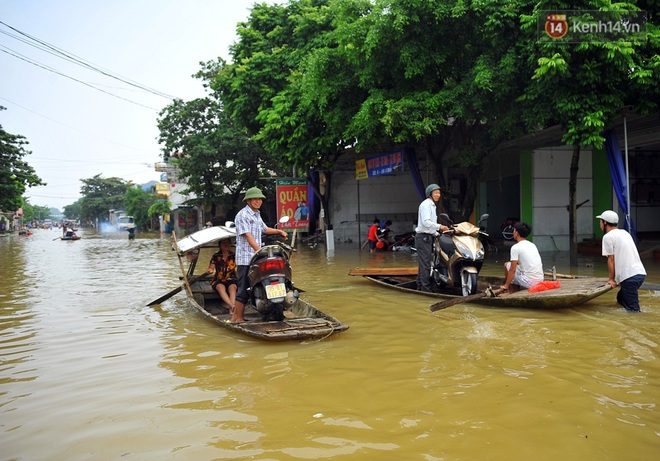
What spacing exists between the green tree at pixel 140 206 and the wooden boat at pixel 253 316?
173ft

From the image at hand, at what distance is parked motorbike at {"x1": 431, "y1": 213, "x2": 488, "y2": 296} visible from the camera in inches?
285

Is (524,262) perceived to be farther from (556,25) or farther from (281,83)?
(281,83)

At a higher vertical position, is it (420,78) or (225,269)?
(420,78)

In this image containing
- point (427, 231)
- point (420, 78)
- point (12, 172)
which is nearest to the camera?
point (427, 231)

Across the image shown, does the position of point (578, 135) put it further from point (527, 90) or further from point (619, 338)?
point (619, 338)

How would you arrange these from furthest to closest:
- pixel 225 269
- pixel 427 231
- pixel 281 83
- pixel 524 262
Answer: pixel 281 83 → pixel 427 231 → pixel 225 269 → pixel 524 262

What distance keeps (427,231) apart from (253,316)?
294cm

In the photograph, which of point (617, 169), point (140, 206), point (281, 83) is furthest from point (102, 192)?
point (617, 169)

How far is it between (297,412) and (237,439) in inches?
20.5

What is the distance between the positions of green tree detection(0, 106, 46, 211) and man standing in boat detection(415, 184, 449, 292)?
35.8 m

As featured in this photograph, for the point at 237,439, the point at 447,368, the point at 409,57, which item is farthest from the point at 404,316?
the point at 409,57

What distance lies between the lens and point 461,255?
7285mm

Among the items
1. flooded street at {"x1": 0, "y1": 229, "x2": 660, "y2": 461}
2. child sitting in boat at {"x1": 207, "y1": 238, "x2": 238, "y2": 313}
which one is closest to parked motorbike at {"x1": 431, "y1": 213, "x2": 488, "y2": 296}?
flooded street at {"x1": 0, "y1": 229, "x2": 660, "y2": 461}

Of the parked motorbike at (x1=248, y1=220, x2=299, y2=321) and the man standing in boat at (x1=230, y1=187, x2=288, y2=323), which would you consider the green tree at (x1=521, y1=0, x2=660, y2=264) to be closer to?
the man standing in boat at (x1=230, y1=187, x2=288, y2=323)
